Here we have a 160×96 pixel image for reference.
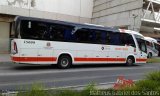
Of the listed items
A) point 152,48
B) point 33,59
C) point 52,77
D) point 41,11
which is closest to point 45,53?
point 33,59

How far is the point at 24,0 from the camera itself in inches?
1355

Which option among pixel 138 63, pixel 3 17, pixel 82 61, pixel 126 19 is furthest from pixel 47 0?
pixel 82 61

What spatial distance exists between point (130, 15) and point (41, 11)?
1120 centimetres

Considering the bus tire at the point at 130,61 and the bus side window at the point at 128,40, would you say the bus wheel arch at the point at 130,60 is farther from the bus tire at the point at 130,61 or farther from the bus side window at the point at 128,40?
the bus side window at the point at 128,40

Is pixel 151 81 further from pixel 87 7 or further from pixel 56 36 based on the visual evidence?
pixel 87 7

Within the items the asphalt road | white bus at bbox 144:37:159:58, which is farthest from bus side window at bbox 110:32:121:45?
white bus at bbox 144:37:159:58

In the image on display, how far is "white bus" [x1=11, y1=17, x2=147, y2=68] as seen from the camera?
Answer: 16859 millimetres

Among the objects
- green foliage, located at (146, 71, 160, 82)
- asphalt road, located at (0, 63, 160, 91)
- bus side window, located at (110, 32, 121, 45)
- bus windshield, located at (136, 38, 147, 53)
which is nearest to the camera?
green foliage, located at (146, 71, 160, 82)

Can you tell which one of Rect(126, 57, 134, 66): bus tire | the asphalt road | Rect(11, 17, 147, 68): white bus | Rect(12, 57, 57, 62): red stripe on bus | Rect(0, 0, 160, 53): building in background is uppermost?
Rect(0, 0, 160, 53): building in background

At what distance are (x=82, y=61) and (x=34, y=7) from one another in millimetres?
18170

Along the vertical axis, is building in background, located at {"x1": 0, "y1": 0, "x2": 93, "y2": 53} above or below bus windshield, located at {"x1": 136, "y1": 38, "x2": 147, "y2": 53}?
above

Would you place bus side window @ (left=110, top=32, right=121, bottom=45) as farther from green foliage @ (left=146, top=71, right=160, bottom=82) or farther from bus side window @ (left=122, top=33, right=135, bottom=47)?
green foliage @ (left=146, top=71, right=160, bottom=82)

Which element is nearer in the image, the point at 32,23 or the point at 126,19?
the point at 32,23

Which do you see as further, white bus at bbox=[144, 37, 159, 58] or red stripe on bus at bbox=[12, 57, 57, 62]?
white bus at bbox=[144, 37, 159, 58]
